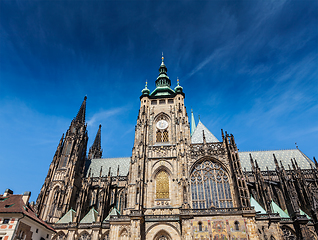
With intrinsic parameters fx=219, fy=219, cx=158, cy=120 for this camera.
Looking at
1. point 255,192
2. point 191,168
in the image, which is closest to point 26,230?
point 191,168

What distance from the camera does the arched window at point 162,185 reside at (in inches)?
1289

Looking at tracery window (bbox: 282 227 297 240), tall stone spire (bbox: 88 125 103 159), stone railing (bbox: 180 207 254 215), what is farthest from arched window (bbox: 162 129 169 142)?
tall stone spire (bbox: 88 125 103 159)

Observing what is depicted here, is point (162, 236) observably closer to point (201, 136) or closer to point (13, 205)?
point (201, 136)

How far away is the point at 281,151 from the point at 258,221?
25.7 meters

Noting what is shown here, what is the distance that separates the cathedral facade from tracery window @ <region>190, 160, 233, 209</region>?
137mm

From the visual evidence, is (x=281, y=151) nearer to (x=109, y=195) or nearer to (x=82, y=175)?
(x=109, y=195)

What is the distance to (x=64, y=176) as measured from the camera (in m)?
44.2

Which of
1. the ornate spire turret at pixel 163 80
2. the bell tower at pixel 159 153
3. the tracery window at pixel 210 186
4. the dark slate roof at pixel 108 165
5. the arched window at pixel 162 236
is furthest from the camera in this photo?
the dark slate roof at pixel 108 165

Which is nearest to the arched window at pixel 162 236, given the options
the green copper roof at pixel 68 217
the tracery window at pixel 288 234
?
the green copper roof at pixel 68 217

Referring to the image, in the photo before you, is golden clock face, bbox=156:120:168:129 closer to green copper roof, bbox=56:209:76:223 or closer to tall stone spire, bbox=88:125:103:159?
green copper roof, bbox=56:209:76:223

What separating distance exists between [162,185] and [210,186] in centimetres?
715

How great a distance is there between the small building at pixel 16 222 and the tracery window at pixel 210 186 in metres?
20.3

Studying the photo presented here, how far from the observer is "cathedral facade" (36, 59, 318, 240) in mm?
28500

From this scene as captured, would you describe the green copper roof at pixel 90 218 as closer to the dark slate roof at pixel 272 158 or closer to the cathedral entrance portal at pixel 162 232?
the cathedral entrance portal at pixel 162 232
